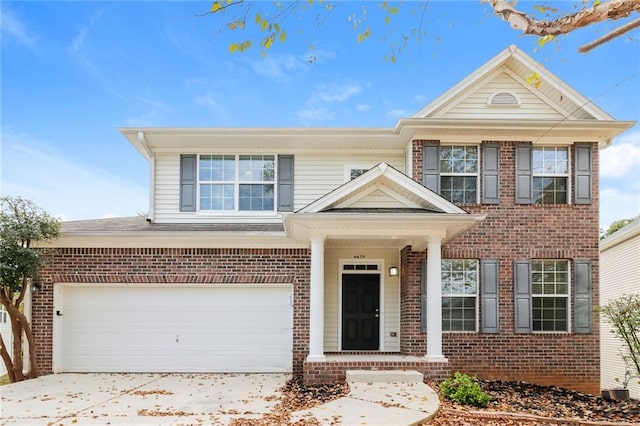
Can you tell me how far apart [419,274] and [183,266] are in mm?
4989

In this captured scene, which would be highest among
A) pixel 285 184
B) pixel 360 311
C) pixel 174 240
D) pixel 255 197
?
pixel 285 184

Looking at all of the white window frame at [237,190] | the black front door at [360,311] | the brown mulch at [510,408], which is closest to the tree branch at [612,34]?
the brown mulch at [510,408]

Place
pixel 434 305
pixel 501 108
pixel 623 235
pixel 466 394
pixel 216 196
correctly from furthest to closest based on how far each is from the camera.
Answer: pixel 623 235, pixel 216 196, pixel 501 108, pixel 434 305, pixel 466 394

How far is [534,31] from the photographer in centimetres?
541

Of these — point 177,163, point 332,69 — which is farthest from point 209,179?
point 332,69

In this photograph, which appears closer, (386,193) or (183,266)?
(386,193)

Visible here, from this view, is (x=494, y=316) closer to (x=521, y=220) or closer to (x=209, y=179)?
(x=521, y=220)

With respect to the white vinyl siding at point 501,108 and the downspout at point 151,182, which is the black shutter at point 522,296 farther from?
the downspout at point 151,182

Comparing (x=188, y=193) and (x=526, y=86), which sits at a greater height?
(x=526, y=86)

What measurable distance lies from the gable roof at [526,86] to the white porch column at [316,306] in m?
3.69

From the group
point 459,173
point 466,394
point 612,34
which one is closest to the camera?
point 612,34

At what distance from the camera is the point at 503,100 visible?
11.0 m

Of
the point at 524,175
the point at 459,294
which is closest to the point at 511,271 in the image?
the point at 459,294

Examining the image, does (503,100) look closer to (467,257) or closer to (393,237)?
(467,257)
